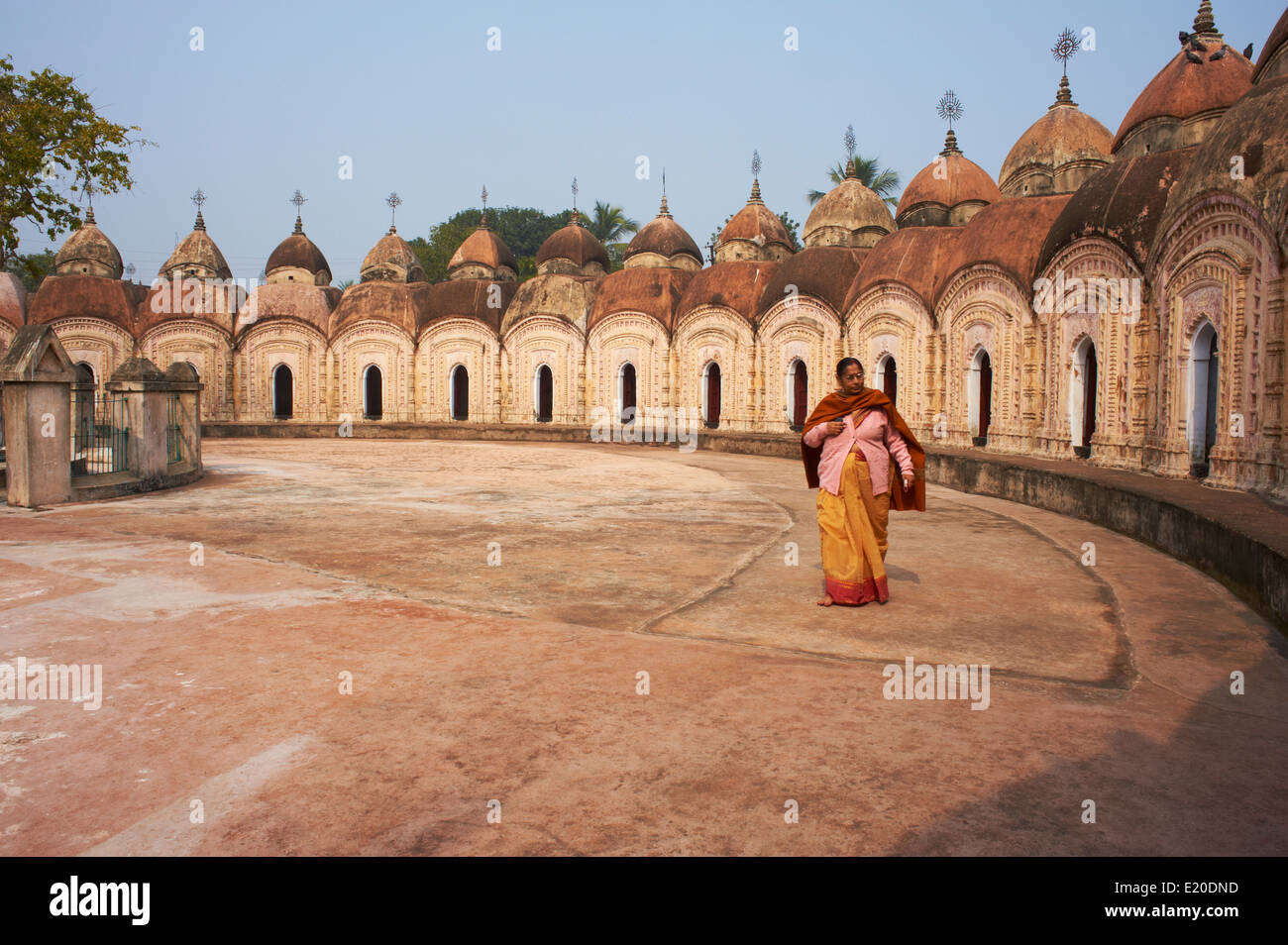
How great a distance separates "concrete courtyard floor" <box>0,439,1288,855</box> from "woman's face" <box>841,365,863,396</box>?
130cm

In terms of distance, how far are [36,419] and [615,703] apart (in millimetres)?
8796

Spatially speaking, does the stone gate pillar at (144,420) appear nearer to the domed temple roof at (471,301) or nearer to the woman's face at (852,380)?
the woman's face at (852,380)

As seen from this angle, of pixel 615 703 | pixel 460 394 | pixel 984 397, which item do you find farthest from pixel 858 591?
pixel 460 394

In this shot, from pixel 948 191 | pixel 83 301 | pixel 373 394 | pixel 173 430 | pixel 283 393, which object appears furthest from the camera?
pixel 283 393

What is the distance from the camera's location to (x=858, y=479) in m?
5.45

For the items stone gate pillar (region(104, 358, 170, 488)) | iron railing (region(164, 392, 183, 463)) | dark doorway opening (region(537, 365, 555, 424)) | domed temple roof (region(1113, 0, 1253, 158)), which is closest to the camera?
stone gate pillar (region(104, 358, 170, 488))

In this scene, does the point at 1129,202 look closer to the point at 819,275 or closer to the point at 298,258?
the point at 819,275

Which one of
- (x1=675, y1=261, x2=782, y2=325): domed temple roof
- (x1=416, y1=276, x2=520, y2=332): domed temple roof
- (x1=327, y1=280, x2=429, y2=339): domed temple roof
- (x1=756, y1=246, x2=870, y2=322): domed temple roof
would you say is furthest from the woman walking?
(x1=327, y1=280, x2=429, y2=339): domed temple roof

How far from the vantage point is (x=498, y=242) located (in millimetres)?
31469

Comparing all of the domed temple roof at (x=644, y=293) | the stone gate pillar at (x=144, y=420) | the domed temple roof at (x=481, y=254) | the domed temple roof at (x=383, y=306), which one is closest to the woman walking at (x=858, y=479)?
the stone gate pillar at (x=144, y=420)

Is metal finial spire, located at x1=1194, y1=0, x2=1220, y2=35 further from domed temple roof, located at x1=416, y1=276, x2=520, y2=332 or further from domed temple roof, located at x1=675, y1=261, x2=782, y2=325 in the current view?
domed temple roof, located at x1=416, y1=276, x2=520, y2=332

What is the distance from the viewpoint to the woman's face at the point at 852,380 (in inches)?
222

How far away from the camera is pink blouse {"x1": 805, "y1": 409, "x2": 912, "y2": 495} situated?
18.1 ft

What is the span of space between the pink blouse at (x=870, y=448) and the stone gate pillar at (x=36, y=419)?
326 inches
